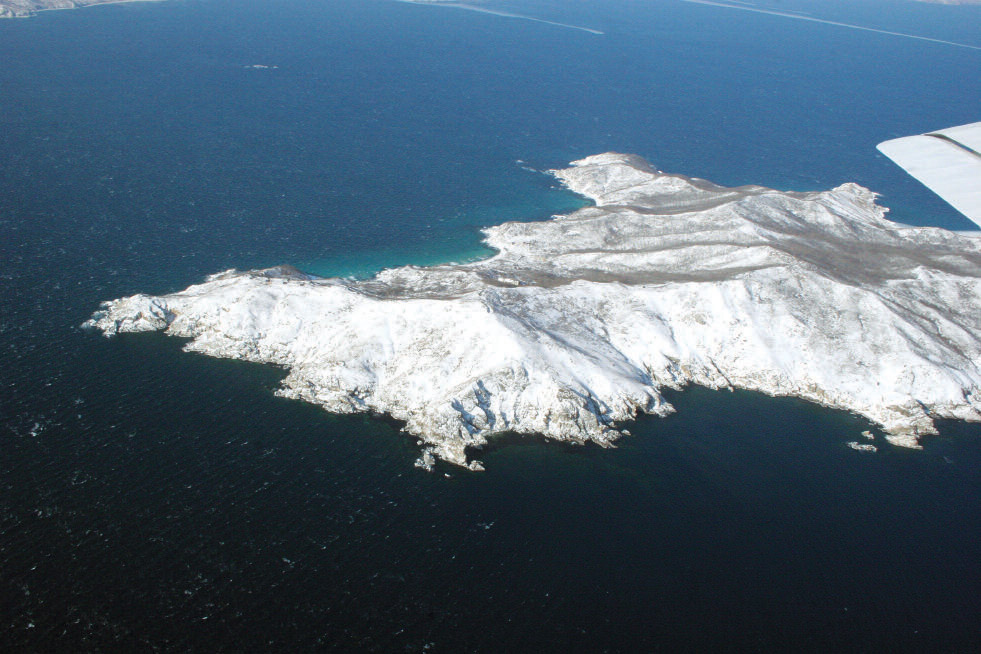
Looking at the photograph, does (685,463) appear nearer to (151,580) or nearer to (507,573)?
(507,573)

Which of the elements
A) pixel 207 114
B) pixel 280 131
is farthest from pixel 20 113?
pixel 280 131

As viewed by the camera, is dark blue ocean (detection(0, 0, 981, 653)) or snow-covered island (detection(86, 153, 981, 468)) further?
snow-covered island (detection(86, 153, 981, 468))

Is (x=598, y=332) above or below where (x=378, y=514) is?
above

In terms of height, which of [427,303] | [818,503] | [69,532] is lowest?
[818,503]

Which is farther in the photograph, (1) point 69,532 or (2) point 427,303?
(2) point 427,303

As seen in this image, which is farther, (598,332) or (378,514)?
(598,332)

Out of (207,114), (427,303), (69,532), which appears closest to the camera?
(69,532)

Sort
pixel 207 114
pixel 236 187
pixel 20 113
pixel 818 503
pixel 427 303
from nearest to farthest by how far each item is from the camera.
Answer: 1. pixel 818 503
2. pixel 427 303
3. pixel 236 187
4. pixel 20 113
5. pixel 207 114

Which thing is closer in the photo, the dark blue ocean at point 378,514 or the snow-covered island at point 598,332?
the dark blue ocean at point 378,514
